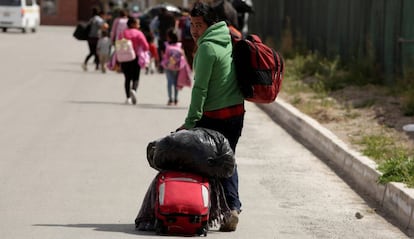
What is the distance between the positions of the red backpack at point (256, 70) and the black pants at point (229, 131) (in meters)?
0.21

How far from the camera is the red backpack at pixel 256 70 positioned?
9.16 metres

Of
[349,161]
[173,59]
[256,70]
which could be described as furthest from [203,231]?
[173,59]

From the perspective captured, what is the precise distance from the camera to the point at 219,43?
9180mm

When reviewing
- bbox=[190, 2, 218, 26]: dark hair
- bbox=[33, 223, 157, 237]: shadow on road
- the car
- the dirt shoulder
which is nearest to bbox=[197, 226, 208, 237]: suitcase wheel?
bbox=[33, 223, 157, 237]: shadow on road

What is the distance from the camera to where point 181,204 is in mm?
8758

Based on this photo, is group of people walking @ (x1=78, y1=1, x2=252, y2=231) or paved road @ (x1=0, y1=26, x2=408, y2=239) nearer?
group of people walking @ (x1=78, y1=1, x2=252, y2=231)

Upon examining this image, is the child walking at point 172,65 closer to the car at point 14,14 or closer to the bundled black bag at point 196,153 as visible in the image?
the bundled black bag at point 196,153

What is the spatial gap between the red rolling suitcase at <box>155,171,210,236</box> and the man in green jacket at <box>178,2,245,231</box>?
433 mm

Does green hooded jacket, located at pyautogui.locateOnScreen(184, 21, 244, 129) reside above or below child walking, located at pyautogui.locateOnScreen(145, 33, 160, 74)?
above

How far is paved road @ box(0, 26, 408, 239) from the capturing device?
9.61m

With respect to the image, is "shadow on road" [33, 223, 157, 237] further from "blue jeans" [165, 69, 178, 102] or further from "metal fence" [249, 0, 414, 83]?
"blue jeans" [165, 69, 178, 102]

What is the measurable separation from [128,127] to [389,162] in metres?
6.33

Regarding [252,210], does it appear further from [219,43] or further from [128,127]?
[128,127]

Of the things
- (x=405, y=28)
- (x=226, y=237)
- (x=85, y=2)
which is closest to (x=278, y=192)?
(x=226, y=237)
